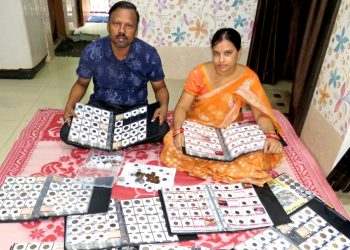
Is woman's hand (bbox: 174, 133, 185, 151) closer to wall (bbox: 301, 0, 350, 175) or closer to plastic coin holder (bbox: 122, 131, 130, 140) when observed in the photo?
plastic coin holder (bbox: 122, 131, 130, 140)

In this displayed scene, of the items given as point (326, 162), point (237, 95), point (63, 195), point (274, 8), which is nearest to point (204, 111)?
point (237, 95)

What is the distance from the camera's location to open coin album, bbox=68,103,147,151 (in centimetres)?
188

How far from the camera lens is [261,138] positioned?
1.77m

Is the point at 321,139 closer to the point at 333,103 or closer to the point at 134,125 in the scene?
the point at 333,103

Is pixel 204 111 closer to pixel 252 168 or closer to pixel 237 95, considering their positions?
pixel 237 95

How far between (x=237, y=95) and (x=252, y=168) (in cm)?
42

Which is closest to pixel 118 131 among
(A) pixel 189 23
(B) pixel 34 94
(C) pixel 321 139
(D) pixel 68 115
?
(D) pixel 68 115

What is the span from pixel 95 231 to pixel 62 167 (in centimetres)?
54

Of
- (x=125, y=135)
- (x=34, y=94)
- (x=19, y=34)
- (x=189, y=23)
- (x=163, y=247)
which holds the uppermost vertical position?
(x=189, y=23)

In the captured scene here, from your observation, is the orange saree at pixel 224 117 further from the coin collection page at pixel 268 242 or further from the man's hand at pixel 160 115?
the coin collection page at pixel 268 242

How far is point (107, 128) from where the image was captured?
198cm

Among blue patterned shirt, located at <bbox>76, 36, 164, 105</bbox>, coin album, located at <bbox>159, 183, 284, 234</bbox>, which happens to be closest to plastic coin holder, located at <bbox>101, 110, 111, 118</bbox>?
blue patterned shirt, located at <bbox>76, 36, 164, 105</bbox>

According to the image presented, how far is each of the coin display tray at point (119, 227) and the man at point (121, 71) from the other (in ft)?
1.68

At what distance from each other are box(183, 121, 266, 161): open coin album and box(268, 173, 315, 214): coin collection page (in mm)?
202
